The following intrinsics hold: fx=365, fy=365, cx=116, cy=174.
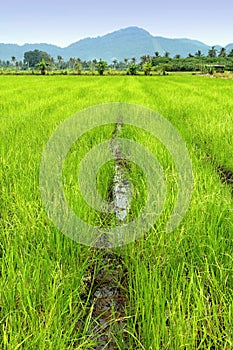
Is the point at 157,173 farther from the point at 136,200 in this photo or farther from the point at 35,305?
the point at 35,305

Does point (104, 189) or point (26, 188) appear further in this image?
point (104, 189)

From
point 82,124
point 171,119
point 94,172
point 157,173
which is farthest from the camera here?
point 171,119

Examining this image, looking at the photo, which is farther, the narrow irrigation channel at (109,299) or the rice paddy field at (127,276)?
the narrow irrigation channel at (109,299)

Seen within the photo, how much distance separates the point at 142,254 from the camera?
1.53m

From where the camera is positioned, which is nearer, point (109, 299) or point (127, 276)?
point (109, 299)

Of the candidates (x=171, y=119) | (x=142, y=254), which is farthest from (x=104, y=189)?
(x=171, y=119)

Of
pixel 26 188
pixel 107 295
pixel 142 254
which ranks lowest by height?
pixel 107 295

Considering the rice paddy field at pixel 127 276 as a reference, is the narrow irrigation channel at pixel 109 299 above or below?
below

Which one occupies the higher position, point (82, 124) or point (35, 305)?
point (82, 124)

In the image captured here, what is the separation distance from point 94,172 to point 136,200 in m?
0.47

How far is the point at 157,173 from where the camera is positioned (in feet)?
7.54

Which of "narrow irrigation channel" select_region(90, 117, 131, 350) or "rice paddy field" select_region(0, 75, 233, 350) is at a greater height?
"rice paddy field" select_region(0, 75, 233, 350)

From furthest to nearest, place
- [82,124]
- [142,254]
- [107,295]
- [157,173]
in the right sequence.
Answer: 1. [82,124]
2. [157,173]
3. [142,254]
4. [107,295]

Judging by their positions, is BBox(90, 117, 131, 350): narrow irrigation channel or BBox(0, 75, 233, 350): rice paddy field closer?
BBox(0, 75, 233, 350): rice paddy field
